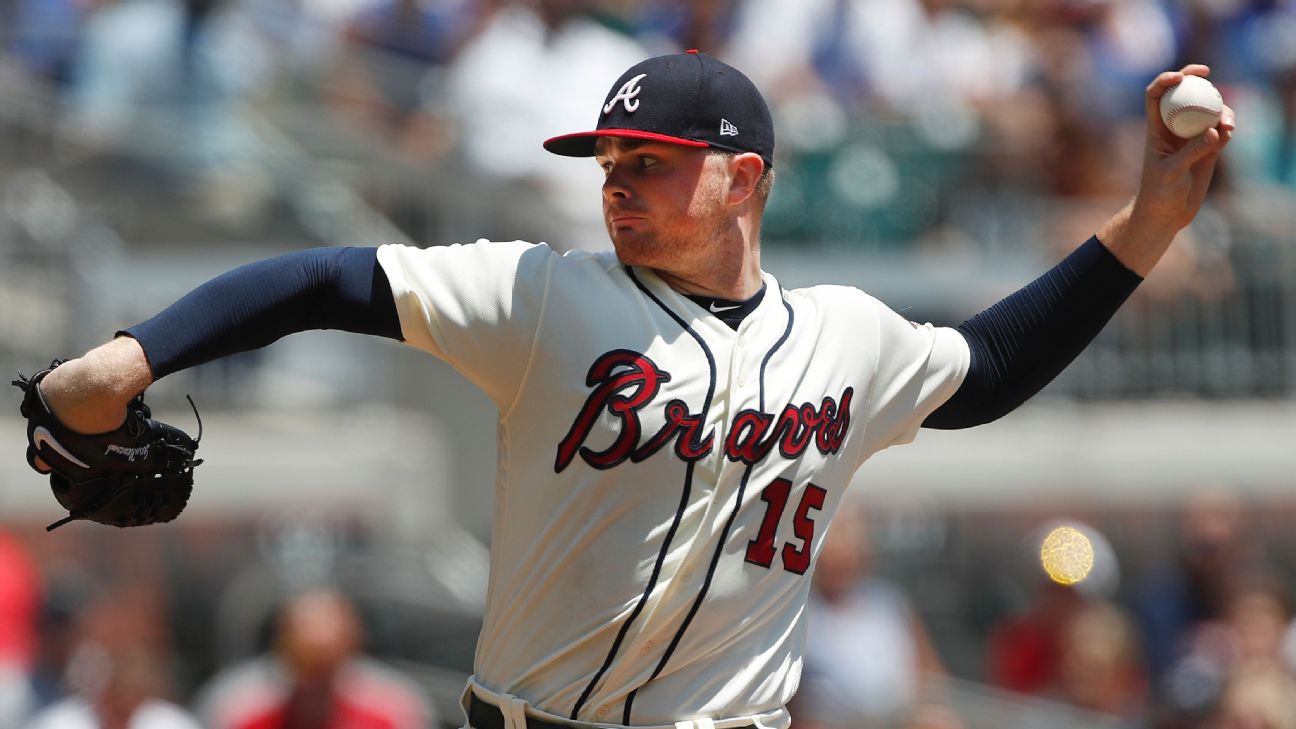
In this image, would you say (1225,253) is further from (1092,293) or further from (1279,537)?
(1092,293)

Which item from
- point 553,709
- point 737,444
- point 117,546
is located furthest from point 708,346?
point 117,546

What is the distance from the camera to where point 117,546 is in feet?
27.6

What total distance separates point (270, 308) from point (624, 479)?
2.13ft

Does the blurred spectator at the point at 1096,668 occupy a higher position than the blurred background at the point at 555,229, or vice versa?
the blurred background at the point at 555,229

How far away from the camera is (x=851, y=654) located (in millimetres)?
7094

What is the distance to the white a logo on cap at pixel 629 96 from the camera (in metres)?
3.11

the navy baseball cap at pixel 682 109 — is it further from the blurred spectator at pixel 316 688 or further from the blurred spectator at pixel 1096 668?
the blurred spectator at pixel 1096 668

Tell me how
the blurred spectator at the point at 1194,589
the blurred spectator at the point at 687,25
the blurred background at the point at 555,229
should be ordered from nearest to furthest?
1. the blurred spectator at the point at 1194,589
2. the blurred background at the point at 555,229
3. the blurred spectator at the point at 687,25

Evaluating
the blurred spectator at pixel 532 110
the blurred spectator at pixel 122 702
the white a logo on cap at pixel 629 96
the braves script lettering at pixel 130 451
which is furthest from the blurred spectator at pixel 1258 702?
the braves script lettering at pixel 130 451

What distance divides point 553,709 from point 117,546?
5.82 m

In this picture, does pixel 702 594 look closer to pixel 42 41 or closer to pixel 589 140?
pixel 589 140

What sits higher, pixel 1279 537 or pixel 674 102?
pixel 674 102

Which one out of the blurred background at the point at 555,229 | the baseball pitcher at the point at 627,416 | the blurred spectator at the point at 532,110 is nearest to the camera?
the baseball pitcher at the point at 627,416

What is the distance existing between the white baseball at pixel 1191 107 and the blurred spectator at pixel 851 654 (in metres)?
3.71
